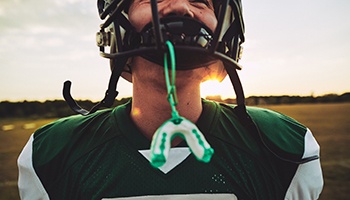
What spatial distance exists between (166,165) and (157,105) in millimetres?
284

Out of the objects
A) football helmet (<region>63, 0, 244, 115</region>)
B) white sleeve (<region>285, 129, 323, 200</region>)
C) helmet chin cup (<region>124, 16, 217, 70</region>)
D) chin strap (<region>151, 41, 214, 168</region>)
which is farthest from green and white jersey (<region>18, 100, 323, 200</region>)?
chin strap (<region>151, 41, 214, 168</region>)

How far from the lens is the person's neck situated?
1.86m

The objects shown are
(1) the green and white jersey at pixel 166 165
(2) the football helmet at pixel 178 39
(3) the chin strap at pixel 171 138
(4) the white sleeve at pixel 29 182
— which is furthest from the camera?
(4) the white sleeve at pixel 29 182

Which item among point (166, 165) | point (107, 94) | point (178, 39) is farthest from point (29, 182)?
point (178, 39)

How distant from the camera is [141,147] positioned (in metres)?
1.87

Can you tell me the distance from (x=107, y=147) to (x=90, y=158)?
95 millimetres

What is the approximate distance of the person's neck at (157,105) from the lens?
186cm

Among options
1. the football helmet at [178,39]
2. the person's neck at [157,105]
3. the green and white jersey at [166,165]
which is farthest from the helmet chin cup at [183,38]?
the green and white jersey at [166,165]

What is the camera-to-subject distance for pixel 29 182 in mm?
1949

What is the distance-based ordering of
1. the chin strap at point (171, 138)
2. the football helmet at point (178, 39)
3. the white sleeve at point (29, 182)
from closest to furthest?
the chin strap at point (171, 138) → the football helmet at point (178, 39) → the white sleeve at point (29, 182)

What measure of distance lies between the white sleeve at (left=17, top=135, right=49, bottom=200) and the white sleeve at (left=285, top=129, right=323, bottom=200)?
1.18 meters

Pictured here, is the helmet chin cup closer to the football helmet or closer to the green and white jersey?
the football helmet

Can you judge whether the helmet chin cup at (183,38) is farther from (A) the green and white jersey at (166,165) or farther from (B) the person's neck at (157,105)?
(A) the green and white jersey at (166,165)

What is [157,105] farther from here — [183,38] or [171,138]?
[171,138]
